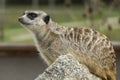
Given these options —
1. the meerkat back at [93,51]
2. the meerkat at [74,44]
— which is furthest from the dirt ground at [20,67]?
the meerkat back at [93,51]

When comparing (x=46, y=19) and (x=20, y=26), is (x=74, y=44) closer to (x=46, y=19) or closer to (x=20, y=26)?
(x=46, y=19)

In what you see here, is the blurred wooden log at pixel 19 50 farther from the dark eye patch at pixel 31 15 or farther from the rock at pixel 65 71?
the rock at pixel 65 71

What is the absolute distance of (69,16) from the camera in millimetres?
20453

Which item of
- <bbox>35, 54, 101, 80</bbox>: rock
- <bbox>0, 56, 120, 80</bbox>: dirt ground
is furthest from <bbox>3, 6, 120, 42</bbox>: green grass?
<bbox>35, 54, 101, 80</bbox>: rock

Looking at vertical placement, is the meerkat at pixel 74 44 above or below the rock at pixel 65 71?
below

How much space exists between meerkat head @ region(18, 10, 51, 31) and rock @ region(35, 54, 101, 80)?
937mm

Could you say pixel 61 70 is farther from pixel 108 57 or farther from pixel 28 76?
pixel 28 76

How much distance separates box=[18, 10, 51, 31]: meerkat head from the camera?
566cm

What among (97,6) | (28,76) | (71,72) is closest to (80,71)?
(71,72)

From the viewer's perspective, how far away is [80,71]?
4723 millimetres

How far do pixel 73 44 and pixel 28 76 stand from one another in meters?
2.66

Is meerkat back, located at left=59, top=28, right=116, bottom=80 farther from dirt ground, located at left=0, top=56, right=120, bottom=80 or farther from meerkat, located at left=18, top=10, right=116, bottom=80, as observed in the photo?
dirt ground, located at left=0, top=56, right=120, bottom=80

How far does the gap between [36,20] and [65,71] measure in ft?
3.77

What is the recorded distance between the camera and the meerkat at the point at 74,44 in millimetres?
5590
